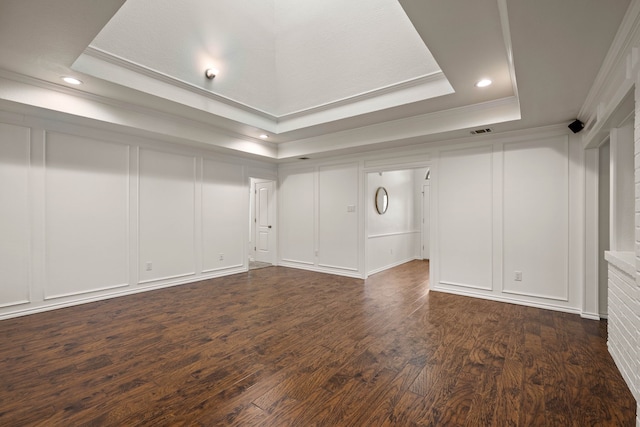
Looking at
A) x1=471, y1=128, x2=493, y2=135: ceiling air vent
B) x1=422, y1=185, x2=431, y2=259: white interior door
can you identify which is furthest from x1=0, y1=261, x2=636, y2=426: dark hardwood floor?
x1=422, y1=185, x2=431, y2=259: white interior door

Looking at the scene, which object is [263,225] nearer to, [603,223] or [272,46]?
[272,46]

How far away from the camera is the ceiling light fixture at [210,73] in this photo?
3.71 m

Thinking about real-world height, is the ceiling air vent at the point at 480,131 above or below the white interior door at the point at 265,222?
above

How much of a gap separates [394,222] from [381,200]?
2.87 ft

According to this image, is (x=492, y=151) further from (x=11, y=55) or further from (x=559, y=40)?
(x=11, y=55)

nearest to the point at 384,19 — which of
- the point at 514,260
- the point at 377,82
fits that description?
the point at 377,82

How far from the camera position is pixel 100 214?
418cm

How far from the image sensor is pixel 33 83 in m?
3.20

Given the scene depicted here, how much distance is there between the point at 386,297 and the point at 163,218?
12.4 ft

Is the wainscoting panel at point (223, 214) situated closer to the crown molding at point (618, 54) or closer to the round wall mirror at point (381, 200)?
the round wall mirror at point (381, 200)

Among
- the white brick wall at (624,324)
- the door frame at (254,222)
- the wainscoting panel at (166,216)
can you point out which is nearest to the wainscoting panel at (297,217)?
the door frame at (254,222)

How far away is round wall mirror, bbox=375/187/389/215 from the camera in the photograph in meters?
6.23

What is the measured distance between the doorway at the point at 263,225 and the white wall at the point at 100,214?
1271mm

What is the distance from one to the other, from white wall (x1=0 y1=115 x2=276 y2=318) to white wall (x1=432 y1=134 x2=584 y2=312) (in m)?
4.07
